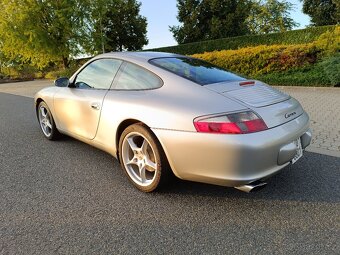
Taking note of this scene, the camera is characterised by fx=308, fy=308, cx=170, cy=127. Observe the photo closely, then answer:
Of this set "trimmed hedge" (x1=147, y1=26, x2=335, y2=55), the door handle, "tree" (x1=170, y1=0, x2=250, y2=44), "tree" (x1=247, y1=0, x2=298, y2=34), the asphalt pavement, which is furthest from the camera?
"tree" (x1=170, y1=0, x2=250, y2=44)

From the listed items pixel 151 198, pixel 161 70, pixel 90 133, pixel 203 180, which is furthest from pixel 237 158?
pixel 90 133

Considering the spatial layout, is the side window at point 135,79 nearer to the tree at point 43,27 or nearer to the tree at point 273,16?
the tree at point 43,27

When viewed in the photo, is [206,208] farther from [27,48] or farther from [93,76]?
[27,48]

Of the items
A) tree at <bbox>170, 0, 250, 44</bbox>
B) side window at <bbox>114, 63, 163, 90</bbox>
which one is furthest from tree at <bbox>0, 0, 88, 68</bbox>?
side window at <bbox>114, 63, 163, 90</bbox>

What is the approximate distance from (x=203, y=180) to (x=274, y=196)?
0.79 metres

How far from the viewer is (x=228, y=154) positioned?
2414 mm

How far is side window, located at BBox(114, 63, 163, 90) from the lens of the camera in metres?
3.10

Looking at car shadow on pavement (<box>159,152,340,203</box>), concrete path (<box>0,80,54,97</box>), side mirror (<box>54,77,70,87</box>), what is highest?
side mirror (<box>54,77,70,87</box>)

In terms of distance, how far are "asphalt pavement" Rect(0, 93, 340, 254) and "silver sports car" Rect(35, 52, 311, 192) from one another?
300 mm

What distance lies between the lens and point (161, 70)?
10.3 ft

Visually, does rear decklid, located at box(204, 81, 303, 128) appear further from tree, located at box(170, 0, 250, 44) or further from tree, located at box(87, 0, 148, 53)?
tree, located at box(170, 0, 250, 44)

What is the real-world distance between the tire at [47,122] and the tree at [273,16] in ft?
75.7

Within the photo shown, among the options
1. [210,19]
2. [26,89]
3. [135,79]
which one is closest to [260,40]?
[210,19]

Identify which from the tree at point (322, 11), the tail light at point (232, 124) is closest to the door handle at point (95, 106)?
the tail light at point (232, 124)
